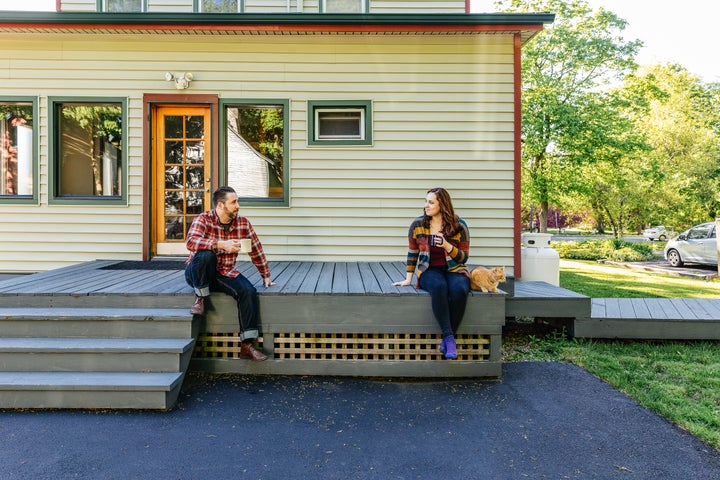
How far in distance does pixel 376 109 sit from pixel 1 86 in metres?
4.82

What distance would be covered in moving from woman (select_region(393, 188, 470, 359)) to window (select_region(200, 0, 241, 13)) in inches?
188

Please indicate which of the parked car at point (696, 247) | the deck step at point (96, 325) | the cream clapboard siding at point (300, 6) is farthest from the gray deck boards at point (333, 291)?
the parked car at point (696, 247)

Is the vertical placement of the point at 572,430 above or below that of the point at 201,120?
below

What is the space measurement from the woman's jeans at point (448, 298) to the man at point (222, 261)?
4.73 ft

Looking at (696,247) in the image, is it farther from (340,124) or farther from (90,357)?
(90,357)

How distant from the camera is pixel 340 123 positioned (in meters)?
5.65

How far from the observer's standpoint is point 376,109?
5.53 meters

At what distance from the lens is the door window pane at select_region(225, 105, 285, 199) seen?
5609mm

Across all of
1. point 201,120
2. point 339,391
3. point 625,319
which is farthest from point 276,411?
point 201,120

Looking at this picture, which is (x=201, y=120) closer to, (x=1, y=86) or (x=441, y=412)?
(x=1, y=86)

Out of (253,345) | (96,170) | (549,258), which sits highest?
(96,170)

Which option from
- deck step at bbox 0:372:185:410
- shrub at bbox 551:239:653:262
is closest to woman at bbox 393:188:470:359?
deck step at bbox 0:372:185:410

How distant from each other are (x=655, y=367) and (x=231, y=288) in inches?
150

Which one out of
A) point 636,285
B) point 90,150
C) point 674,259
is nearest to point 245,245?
point 90,150
